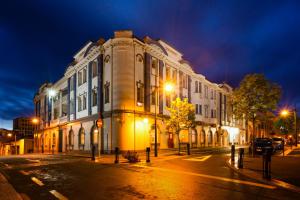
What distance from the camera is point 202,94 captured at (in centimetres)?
5378

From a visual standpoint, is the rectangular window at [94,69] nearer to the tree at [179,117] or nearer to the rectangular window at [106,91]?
the rectangular window at [106,91]

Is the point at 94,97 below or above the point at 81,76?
below

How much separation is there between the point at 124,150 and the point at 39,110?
41.5 meters

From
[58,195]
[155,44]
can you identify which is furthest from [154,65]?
[58,195]

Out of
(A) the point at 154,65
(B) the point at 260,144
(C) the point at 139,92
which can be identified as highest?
(A) the point at 154,65

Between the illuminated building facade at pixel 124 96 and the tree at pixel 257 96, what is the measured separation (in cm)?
564

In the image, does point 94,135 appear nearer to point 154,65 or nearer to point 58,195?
point 154,65

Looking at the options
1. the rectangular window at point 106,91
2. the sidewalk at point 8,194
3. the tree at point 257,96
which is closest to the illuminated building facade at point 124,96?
the rectangular window at point 106,91

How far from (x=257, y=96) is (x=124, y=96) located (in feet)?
47.1

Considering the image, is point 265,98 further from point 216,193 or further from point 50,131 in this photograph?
point 50,131

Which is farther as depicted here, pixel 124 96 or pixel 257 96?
pixel 124 96

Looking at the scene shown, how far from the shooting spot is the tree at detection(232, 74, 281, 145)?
30906 mm

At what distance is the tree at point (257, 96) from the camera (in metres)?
30.9

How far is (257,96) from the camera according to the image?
31.2m
